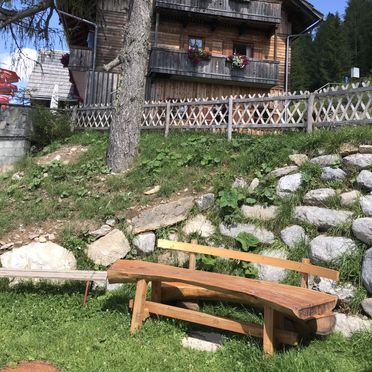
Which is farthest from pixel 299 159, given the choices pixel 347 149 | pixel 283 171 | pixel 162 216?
pixel 162 216

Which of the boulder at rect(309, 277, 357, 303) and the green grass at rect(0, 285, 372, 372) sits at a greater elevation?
the boulder at rect(309, 277, 357, 303)

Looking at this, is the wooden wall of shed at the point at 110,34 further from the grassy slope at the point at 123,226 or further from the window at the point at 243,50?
the grassy slope at the point at 123,226

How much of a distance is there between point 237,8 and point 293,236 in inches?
646

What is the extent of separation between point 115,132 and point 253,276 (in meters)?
4.88

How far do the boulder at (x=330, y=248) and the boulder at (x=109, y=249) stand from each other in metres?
2.76

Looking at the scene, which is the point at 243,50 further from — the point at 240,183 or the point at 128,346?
→ the point at 128,346

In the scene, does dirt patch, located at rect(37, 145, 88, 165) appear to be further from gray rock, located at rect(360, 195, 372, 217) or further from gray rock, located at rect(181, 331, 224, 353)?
gray rock, located at rect(360, 195, 372, 217)

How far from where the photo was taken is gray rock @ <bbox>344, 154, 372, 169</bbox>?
19.3 ft

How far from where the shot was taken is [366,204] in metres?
5.28

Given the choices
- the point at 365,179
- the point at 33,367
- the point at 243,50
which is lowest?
the point at 33,367

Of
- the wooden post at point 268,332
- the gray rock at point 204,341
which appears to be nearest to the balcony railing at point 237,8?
the gray rock at point 204,341

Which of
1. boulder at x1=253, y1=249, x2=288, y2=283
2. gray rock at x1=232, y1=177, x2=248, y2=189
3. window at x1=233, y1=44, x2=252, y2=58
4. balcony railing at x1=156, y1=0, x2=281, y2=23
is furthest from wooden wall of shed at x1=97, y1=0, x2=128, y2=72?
boulder at x1=253, y1=249, x2=288, y2=283

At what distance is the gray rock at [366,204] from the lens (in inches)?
205

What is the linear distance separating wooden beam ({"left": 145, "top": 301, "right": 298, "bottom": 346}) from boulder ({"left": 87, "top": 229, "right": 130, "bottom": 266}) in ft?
6.24
